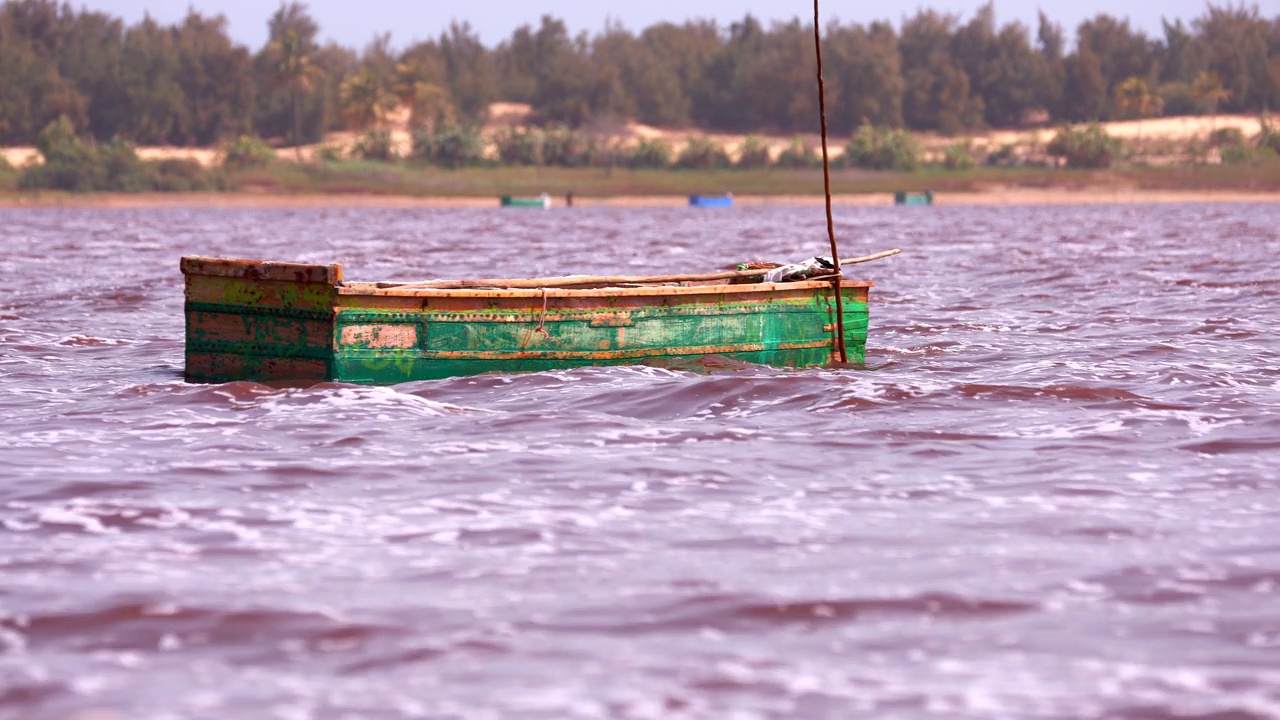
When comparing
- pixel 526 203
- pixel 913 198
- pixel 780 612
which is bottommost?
pixel 780 612

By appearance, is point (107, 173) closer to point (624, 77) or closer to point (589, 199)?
point (589, 199)

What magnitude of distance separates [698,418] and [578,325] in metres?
2.17

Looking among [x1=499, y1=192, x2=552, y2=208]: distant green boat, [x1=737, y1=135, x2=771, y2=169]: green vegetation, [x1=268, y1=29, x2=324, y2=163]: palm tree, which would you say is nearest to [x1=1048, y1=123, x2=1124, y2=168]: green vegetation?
[x1=737, y1=135, x2=771, y2=169]: green vegetation

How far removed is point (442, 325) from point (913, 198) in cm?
7894

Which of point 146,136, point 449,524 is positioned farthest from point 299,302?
point 146,136

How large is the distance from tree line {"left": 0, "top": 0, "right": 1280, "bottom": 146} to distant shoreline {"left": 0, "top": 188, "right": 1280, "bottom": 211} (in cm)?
1682

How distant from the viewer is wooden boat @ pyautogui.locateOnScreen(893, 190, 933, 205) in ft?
293

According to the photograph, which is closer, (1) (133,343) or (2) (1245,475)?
(2) (1245,475)

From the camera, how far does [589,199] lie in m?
93.2

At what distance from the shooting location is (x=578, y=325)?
13094mm

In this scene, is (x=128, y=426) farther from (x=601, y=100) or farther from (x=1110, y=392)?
(x=601, y=100)

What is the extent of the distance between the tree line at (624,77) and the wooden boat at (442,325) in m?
93.1

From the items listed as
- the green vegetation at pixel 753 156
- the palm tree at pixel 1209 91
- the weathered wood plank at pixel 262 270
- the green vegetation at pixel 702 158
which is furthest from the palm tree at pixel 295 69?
the weathered wood plank at pixel 262 270

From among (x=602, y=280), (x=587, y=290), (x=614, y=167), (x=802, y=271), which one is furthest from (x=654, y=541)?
(x=614, y=167)
